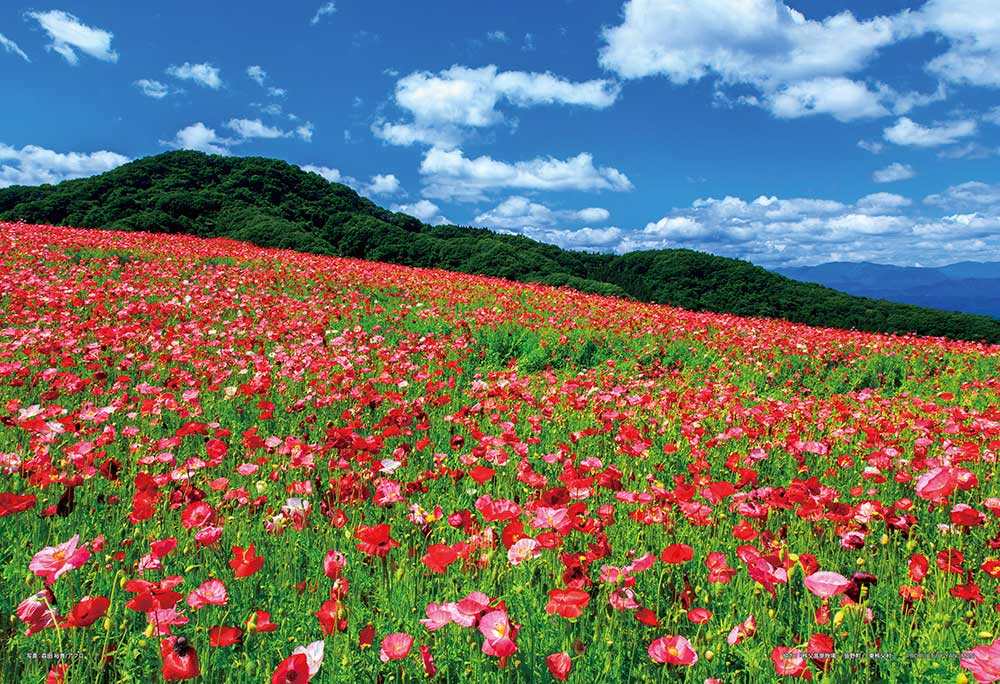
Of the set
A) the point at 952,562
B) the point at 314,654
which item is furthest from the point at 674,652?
the point at 952,562

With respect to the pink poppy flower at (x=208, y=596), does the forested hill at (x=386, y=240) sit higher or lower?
higher

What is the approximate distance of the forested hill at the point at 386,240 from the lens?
26.0m

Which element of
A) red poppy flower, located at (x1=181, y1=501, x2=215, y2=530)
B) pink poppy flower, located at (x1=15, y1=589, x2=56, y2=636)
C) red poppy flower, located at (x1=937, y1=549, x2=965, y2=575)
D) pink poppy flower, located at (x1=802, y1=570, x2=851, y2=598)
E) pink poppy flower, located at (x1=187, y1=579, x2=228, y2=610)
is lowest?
red poppy flower, located at (x1=937, y1=549, x2=965, y2=575)

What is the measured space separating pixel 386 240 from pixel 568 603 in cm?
2820

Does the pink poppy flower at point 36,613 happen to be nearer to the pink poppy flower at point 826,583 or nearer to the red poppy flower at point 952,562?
the pink poppy flower at point 826,583

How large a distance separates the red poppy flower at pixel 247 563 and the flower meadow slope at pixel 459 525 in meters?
0.01

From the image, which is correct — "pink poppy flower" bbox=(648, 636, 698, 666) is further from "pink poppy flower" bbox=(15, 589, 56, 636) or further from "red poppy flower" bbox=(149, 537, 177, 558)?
"pink poppy flower" bbox=(15, 589, 56, 636)

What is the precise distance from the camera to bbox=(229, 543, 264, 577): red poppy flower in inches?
73.1

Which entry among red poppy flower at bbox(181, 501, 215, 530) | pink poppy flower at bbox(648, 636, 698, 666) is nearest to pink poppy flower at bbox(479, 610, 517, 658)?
pink poppy flower at bbox(648, 636, 698, 666)

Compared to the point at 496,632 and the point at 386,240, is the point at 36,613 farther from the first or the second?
the point at 386,240

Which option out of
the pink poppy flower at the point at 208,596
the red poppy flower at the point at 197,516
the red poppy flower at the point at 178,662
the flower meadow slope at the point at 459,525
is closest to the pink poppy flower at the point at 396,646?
the flower meadow slope at the point at 459,525

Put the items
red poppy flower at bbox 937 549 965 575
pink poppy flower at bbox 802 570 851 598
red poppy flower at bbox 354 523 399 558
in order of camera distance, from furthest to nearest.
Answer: red poppy flower at bbox 937 549 965 575
red poppy flower at bbox 354 523 399 558
pink poppy flower at bbox 802 570 851 598

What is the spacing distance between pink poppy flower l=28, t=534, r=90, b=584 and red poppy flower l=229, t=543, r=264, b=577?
42cm

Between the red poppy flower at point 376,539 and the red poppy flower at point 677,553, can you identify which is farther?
the red poppy flower at point 376,539
